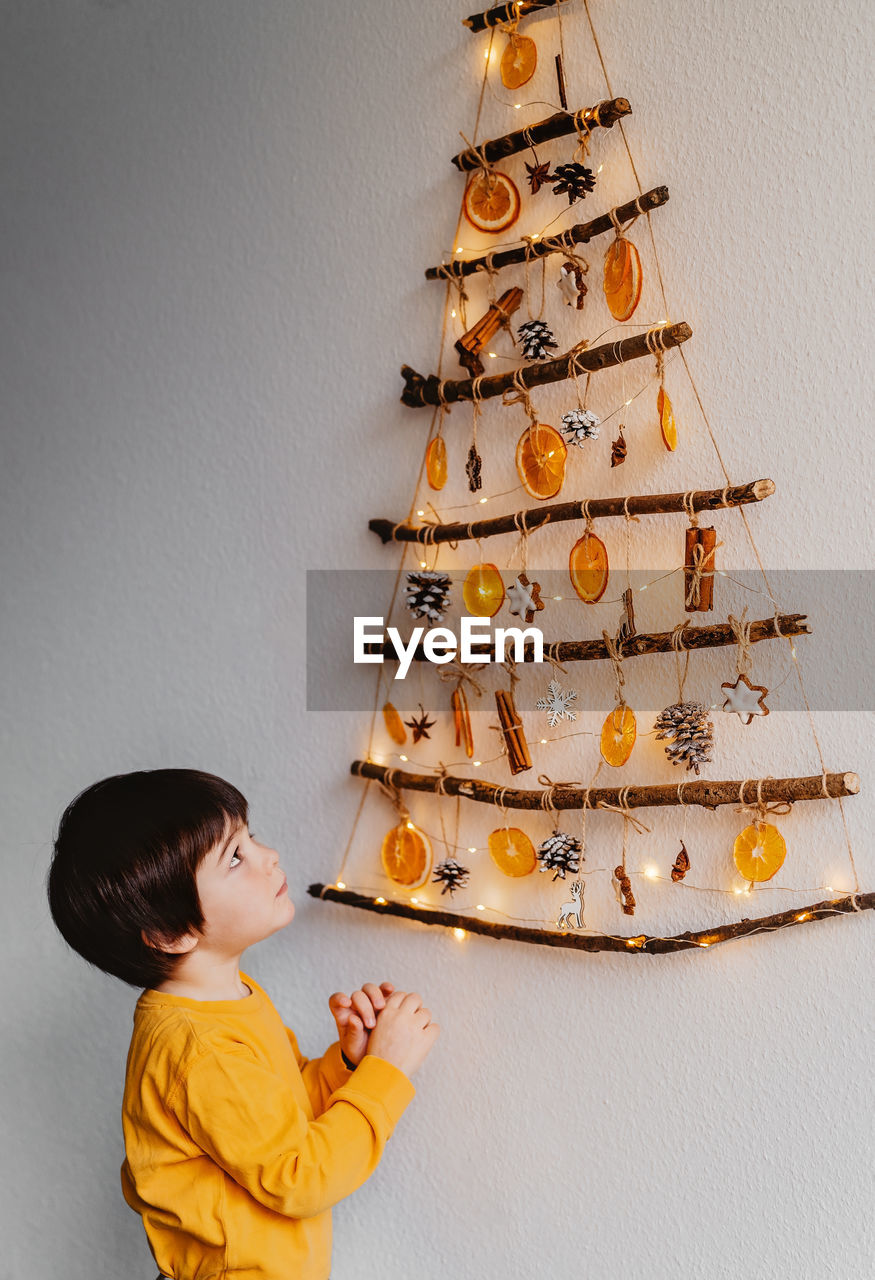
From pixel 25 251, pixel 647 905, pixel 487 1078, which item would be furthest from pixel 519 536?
pixel 25 251

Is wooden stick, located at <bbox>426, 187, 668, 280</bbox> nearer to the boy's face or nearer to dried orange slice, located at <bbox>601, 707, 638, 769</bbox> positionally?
dried orange slice, located at <bbox>601, 707, 638, 769</bbox>

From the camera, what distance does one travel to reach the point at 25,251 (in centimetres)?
122

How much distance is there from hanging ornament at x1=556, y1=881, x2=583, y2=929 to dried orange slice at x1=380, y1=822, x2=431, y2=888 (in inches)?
6.3

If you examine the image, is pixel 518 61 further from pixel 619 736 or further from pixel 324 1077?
pixel 324 1077

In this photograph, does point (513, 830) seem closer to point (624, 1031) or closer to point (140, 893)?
point (624, 1031)

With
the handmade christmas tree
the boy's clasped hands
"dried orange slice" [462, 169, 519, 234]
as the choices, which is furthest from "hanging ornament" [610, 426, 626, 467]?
the boy's clasped hands

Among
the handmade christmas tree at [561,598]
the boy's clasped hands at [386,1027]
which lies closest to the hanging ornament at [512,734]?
the handmade christmas tree at [561,598]

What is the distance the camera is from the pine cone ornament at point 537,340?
84cm

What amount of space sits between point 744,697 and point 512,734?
20 cm

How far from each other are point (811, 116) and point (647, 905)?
0.63 m

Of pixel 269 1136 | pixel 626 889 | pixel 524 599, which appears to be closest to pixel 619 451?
pixel 524 599

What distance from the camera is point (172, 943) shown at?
76cm

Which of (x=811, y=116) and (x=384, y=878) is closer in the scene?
(x=811, y=116)

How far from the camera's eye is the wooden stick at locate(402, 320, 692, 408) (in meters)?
0.78
